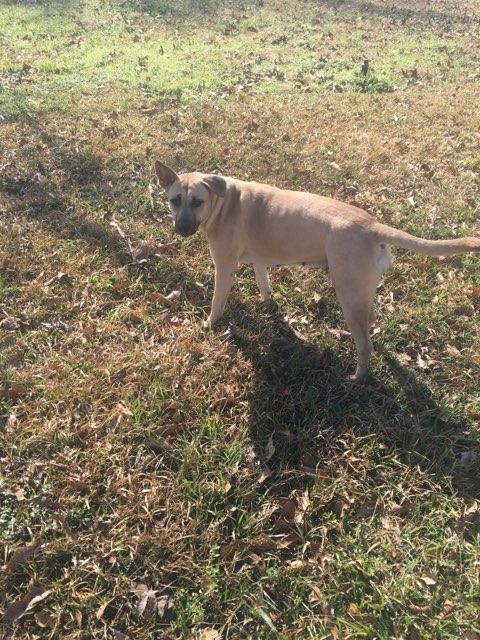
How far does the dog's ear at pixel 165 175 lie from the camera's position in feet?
14.4

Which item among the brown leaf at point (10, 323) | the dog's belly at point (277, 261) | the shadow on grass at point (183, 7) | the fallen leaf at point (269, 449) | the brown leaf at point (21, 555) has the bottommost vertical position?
the brown leaf at point (21, 555)

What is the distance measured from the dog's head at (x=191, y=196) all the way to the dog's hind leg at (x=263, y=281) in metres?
0.82

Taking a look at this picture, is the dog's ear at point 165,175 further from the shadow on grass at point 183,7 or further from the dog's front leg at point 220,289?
the shadow on grass at point 183,7

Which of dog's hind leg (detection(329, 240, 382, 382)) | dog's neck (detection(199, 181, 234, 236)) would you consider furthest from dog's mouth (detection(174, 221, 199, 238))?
dog's hind leg (detection(329, 240, 382, 382))

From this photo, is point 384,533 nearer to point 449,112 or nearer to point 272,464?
point 272,464

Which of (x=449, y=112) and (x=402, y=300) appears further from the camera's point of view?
(x=449, y=112)

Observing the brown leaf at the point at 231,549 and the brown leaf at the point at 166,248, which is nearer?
the brown leaf at the point at 231,549

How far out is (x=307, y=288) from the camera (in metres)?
5.25

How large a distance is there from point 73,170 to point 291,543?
591 centimetres

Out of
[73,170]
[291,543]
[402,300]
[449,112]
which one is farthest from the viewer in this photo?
[449,112]

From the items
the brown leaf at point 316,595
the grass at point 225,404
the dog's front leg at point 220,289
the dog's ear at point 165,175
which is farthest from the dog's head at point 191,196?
the brown leaf at point 316,595

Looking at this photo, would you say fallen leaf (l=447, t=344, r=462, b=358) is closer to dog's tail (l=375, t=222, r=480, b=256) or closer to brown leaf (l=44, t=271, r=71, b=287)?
dog's tail (l=375, t=222, r=480, b=256)

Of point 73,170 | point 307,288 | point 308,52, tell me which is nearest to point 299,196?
point 307,288

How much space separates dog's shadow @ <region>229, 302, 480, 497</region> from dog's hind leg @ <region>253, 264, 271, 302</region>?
1.96ft
